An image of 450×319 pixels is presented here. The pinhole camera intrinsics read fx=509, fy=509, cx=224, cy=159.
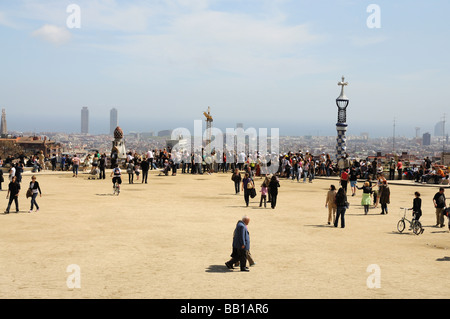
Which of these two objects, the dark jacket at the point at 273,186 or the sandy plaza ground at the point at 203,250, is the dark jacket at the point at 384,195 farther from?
the dark jacket at the point at 273,186

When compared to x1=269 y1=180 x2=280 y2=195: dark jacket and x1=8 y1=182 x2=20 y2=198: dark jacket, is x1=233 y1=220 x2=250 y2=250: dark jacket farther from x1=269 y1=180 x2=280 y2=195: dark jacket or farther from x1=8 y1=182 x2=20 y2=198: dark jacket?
x1=8 y1=182 x2=20 y2=198: dark jacket

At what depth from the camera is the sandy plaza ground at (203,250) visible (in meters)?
10.5

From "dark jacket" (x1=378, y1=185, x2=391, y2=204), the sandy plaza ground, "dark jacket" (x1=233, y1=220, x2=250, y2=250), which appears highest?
"dark jacket" (x1=378, y1=185, x2=391, y2=204)

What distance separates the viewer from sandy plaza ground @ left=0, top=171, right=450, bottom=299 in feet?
34.6

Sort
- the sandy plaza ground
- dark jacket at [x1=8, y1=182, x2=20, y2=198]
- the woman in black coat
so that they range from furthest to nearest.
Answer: the woman in black coat → dark jacket at [x1=8, y1=182, x2=20, y2=198] → the sandy plaza ground

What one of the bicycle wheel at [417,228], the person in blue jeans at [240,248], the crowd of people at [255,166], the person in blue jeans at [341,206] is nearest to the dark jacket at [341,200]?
the person in blue jeans at [341,206]

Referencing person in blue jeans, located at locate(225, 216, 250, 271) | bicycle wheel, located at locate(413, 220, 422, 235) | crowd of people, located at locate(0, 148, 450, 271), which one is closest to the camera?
person in blue jeans, located at locate(225, 216, 250, 271)

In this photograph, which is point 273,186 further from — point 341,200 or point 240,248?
point 240,248

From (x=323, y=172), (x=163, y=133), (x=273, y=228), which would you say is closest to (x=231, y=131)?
(x=323, y=172)

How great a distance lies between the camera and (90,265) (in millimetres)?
12188

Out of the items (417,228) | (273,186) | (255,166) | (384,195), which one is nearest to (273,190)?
(273,186)

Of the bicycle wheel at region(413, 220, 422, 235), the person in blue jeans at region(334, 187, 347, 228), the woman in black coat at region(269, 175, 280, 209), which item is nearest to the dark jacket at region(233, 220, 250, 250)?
the person in blue jeans at region(334, 187, 347, 228)
